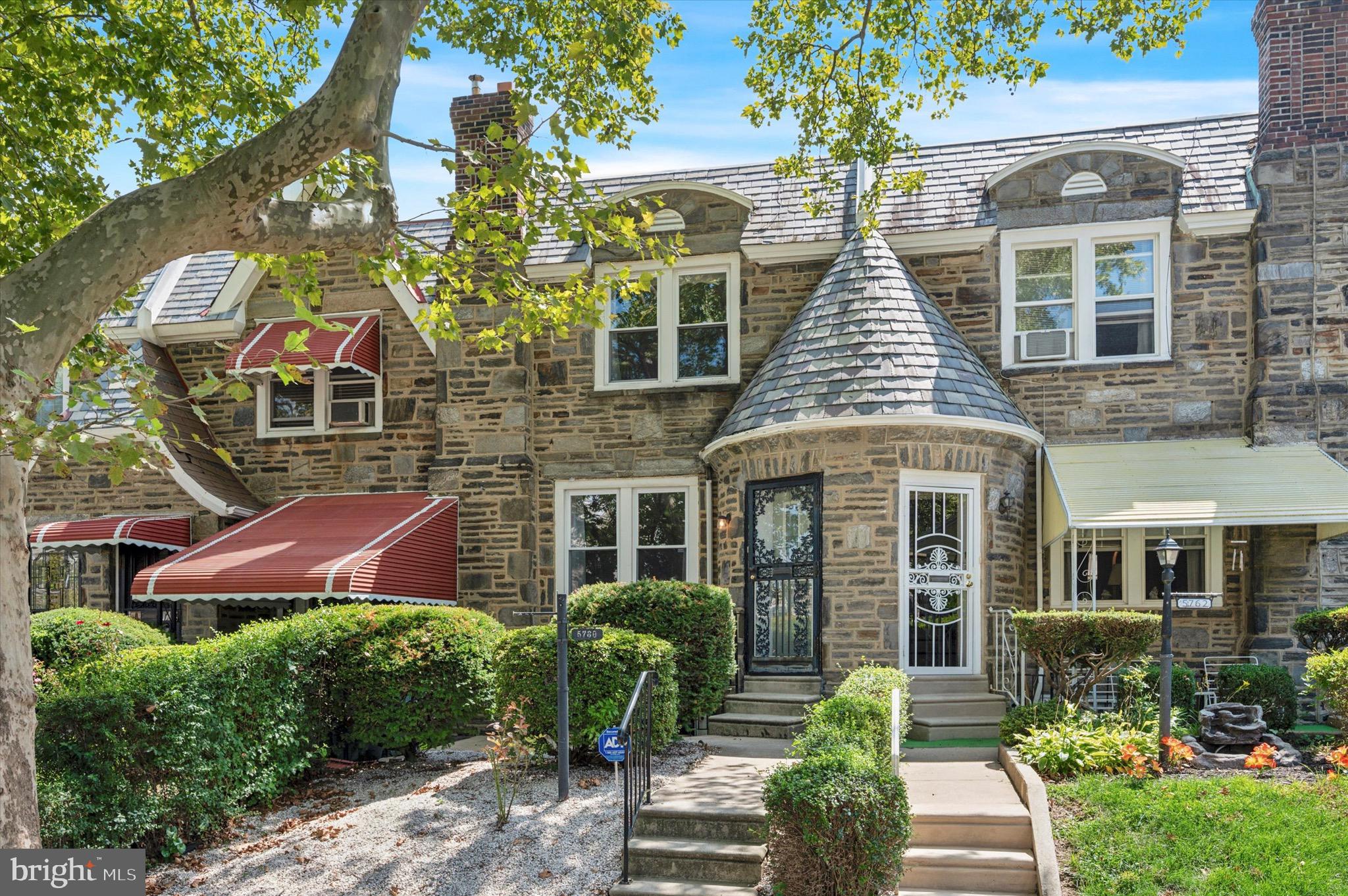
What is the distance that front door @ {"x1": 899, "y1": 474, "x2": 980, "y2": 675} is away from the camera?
43.5ft

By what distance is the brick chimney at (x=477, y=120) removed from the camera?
16219 millimetres

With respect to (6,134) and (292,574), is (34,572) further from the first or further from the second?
(6,134)

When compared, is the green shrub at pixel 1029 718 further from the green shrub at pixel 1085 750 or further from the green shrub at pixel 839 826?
the green shrub at pixel 839 826

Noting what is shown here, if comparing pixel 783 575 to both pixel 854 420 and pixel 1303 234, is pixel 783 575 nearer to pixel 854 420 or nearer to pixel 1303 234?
pixel 854 420

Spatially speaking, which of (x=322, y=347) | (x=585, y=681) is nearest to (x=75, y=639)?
(x=585, y=681)

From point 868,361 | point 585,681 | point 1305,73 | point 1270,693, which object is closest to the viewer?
point 585,681

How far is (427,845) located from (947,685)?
6.19 metres

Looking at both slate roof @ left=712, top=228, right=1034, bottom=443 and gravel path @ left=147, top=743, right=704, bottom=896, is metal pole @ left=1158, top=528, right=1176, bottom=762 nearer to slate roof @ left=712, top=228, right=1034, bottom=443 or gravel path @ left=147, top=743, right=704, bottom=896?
slate roof @ left=712, top=228, right=1034, bottom=443

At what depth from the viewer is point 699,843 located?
870cm

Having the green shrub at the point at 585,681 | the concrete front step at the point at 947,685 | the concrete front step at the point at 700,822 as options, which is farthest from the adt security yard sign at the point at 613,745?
Result: the concrete front step at the point at 947,685

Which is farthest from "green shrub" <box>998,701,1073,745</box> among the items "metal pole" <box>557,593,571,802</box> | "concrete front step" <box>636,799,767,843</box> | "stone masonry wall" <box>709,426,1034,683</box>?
"metal pole" <box>557,593,571,802</box>

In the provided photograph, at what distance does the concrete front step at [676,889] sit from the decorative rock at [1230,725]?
4.94 m

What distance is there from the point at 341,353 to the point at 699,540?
534 cm

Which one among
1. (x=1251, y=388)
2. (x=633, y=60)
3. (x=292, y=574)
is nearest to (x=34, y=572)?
(x=292, y=574)
